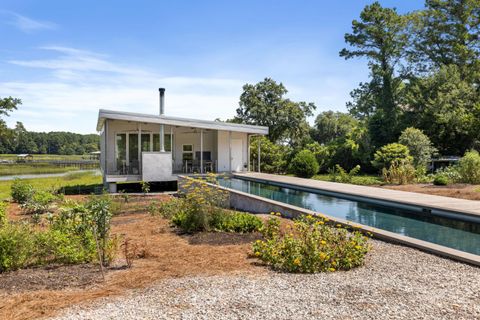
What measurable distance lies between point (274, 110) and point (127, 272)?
2676 centimetres

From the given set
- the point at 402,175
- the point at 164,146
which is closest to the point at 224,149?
the point at 164,146

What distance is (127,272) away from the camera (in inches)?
186

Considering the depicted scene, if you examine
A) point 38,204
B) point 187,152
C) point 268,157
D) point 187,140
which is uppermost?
point 187,140

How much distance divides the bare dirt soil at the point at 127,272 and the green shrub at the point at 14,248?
0.15 metres

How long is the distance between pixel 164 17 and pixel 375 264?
13674 mm

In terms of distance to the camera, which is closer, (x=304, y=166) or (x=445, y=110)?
(x=304, y=166)

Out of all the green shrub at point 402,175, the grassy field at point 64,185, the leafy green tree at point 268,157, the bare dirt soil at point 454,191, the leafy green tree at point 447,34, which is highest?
the leafy green tree at point 447,34

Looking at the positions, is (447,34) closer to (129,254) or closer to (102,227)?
(129,254)

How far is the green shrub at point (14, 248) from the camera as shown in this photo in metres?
4.71

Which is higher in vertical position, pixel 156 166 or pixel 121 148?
pixel 121 148

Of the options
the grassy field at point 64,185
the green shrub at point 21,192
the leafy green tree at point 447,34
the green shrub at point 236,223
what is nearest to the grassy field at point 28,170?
the grassy field at point 64,185

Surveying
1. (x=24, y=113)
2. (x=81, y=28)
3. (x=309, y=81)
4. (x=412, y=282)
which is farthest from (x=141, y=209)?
(x=24, y=113)

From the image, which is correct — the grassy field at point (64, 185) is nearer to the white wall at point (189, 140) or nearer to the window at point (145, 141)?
the window at point (145, 141)

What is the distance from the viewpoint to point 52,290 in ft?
13.4
